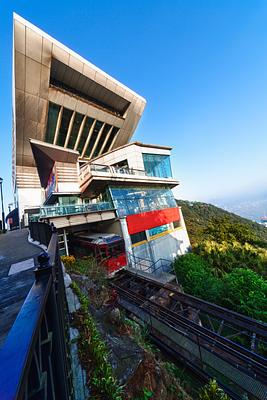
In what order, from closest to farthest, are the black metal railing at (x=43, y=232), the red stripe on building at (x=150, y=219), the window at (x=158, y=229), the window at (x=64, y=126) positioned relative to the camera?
the black metal railing at (x=43, y=232) → the red stripe on building at (x=150, y=219) → the window at (x=158, y=229) → the window at (x=64, y=126)

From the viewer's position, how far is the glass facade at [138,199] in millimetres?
16859

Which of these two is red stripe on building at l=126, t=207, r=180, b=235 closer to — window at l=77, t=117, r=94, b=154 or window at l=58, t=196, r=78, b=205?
window at l=58, t=196, r=78, b=205

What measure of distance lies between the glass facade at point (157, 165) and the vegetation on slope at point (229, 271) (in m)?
10.3

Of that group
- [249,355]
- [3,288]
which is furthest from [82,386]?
[249,355]

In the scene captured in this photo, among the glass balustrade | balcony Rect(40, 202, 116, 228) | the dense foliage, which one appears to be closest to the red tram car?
balcony Rect(40, 202, 116, 228)

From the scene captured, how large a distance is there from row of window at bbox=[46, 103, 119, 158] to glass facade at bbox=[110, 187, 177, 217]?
13.6 m

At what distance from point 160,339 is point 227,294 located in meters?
6.71

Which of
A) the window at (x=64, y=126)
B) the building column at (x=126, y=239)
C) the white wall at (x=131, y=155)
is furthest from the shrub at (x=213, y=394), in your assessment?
the window at (x=64, y=126)

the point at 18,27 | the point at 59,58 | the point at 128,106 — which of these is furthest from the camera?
the point at 128,106

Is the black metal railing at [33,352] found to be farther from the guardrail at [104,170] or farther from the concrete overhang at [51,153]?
the concrete overhang at [51,153]

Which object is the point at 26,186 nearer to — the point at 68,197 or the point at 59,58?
the point at 68,197

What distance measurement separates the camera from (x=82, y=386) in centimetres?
293

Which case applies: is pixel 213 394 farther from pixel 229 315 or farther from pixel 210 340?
pixel 229 315

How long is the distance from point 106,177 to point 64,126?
44.5ft
